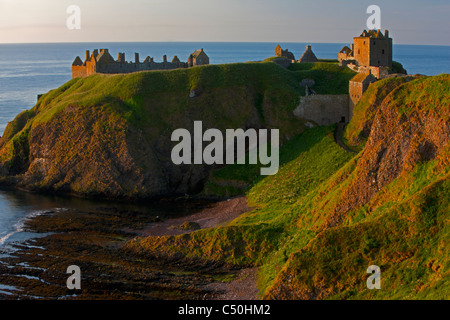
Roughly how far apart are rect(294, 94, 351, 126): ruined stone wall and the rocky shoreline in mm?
18529

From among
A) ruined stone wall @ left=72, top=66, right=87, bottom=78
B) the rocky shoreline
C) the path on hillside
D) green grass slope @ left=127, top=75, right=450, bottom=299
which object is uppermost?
ruined stone wall @ left=72, top=66, right=87, bottom=78

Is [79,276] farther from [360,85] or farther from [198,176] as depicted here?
[360,85]

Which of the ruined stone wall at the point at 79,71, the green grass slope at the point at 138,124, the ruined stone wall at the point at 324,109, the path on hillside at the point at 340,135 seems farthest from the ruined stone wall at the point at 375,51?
the ruined stone wall at the point at 79,71

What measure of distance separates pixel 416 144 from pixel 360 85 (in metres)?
25.5

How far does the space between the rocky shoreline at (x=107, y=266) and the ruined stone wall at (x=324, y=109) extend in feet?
60.8

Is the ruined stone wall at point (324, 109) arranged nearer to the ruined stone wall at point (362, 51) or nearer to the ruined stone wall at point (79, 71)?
the ruined stone wall at point (362, 51)

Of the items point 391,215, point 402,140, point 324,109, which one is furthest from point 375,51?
point 391,215

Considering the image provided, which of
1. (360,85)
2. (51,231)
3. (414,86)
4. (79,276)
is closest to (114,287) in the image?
(79,276)

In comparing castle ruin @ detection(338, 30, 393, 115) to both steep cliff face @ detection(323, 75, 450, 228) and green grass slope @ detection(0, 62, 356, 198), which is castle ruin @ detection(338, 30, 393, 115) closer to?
green grass slope @ detection(0, 62, 356, 198)

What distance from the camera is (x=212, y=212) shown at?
5928 centimetres

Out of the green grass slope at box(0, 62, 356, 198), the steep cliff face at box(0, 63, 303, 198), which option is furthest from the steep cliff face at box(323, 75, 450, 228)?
the steep cliff face at box(0, 63, 303, 198)

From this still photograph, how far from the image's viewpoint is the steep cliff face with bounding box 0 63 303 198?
6712 centimetres

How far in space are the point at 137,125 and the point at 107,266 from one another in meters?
28.6

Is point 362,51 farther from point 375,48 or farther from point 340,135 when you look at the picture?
point 340,135
